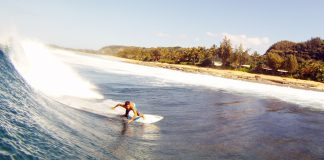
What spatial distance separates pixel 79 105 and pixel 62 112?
12.7 ft

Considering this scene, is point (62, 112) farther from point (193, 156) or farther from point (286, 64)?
point (286, 64)

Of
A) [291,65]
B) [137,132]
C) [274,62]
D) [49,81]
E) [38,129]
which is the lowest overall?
[137,132]

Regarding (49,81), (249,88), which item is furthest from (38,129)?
(249,88)

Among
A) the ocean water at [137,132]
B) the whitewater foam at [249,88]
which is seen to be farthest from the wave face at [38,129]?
the whitewater foam at [249,88]

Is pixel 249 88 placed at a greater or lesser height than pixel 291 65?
lesser

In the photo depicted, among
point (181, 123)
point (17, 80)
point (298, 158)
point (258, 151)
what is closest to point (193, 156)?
point (258, 151)

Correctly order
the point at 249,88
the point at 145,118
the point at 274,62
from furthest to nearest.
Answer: the point at 274,62 < the point at 249,88 < the point at 145,118

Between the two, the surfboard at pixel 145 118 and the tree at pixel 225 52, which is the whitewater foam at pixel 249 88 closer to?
the surfboard at pixel 145 118

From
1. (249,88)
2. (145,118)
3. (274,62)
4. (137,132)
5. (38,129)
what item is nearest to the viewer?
(38,129)

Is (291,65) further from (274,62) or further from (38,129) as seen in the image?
(38,129)

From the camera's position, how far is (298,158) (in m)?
15.3

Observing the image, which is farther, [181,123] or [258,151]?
[181,123]

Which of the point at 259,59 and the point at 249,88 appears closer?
the point at 249,88

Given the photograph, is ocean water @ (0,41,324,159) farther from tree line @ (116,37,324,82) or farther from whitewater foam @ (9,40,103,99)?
tree line @ (116,37,324,82)
